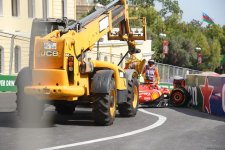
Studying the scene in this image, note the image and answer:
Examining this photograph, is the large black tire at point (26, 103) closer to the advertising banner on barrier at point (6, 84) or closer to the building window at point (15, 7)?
the building window at point (15, 7)

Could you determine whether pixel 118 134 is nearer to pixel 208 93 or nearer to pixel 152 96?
pixel 208 93

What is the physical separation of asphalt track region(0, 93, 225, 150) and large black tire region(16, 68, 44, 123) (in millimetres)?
264

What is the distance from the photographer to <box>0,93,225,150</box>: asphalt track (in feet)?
27.8

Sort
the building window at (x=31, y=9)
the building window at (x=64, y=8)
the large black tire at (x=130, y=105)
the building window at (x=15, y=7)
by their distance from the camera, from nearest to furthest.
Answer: the building window at (x=31, y=9) → the building window at (x=15, y=7) → the building window at (x=64, y=8) → the large black tire at (x=130, y=105)

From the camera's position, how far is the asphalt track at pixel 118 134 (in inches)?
333

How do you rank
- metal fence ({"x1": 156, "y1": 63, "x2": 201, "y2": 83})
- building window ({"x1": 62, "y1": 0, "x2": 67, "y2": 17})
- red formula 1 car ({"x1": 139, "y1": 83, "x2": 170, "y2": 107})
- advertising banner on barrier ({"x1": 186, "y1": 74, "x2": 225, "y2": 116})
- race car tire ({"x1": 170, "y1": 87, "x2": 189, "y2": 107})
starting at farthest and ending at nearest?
metal fence ({"x1": 156, "y1": 63, "x2": 201, "y2": 83}), race car tire ({"x1": 170, "y1": 87, "x2": 189, "y2": 107}), red formula 1 car ({"x1": 139, "y1": 83, "x2": 170, "y2": 107}), advertising banner on barrier ({"x1": 186, "y1": 74, "x2": 225, "y2": 116}), building window ({"x1": 62, "y1": 0, "x2": 67, "y2": 17})

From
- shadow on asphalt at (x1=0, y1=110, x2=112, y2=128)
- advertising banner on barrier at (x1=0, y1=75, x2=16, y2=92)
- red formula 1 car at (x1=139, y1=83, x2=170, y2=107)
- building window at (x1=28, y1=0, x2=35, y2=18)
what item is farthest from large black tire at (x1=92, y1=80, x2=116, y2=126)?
advertising banner on barrier at (x1=0, y1=75, x2=16, y2=92)

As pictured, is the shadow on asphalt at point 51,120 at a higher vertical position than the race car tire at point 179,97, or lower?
lower

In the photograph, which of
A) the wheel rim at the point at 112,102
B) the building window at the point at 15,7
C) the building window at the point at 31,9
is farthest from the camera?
the wheel rim at the point at 112,102

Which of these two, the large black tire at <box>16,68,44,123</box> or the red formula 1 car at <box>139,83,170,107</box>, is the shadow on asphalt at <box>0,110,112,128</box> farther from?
the red formula 1 car at <box>139,83,170,107</box>

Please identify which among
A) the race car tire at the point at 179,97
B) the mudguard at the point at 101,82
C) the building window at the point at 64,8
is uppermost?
the building window at the point at 64,8

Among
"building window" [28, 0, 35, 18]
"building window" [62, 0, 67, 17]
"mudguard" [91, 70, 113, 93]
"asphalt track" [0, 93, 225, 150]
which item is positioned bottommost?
"asphalt track" [0, 93, 225, 150]

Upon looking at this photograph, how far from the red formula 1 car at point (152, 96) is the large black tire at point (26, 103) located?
6.09m

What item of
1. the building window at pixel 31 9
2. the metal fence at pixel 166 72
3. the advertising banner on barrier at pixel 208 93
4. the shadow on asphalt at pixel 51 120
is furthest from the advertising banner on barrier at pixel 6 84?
the metal fence at pixel 166 72
